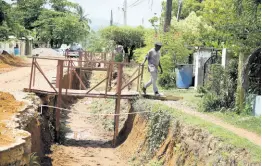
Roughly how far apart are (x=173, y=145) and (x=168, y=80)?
29.6 ft

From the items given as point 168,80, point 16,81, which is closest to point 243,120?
point 168,80

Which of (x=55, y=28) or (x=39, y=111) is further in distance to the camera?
(x=55, y=28)

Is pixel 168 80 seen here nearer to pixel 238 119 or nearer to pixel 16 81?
pixel 16 81

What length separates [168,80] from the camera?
779 inches

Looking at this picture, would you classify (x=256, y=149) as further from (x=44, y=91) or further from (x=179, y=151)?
(x=44, y=91)

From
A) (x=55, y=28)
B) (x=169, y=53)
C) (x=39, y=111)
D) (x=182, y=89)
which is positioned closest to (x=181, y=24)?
(x=169, y=53)

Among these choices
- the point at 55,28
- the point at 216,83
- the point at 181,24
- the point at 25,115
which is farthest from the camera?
the point at 55,28

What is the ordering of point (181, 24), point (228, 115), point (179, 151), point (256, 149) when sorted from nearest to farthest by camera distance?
point (256, 149), point (179, 151), point (228, 115), point (181, 24)

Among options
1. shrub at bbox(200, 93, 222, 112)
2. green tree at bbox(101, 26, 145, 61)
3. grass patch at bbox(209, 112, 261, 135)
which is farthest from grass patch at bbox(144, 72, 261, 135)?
green tree at bbox(101, 26, 145, 61)

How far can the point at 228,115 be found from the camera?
39.8 ft

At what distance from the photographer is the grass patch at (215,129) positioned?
787cm

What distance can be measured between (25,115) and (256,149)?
6.04 meters

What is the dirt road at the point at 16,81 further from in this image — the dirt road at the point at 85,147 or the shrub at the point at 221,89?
the shrub at the point at 221,89

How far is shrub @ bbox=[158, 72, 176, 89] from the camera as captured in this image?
1962 centimetres
